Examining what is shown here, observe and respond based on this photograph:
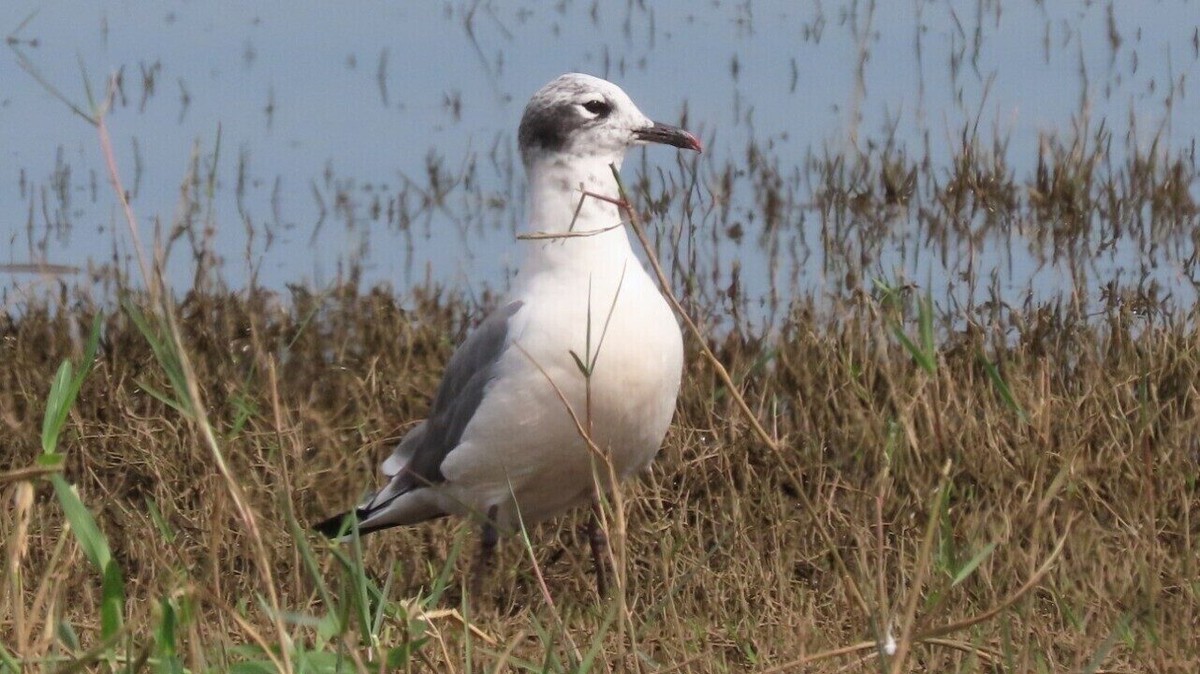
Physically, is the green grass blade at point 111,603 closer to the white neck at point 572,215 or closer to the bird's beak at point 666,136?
the white neck at point 572,215

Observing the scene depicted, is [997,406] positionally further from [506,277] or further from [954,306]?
[506,277]

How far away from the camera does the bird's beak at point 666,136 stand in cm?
531

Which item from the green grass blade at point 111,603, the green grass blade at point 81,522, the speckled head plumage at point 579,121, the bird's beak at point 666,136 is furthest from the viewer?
the bird's beak at point 666,136

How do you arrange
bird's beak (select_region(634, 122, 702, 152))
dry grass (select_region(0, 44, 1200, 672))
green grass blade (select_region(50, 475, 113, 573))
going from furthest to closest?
bird's beak (select_region(634, 122, 702, 152)) < dry grass (select_region(0, 44, 1200, 672)) < green grass blade (select_region(50, 475, 113, 573))

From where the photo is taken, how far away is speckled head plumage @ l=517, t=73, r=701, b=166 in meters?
5.14

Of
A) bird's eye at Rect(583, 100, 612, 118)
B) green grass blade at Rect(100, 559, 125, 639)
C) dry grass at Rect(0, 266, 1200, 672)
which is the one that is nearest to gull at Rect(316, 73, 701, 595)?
bird's eye at Rect(583, 100, 612, 118)

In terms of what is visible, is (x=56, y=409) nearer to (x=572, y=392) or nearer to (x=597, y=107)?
(x=572, y=392)

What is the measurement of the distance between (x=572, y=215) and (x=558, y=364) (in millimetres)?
573

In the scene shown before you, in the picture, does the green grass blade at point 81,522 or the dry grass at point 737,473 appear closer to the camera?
the green grass blade at point 81,522

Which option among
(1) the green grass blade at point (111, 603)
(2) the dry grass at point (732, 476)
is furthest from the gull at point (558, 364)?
(1) the green grass blade at point (111, 603)

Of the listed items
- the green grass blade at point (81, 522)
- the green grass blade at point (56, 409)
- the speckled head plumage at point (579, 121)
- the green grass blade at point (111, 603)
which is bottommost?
the green grass blade at point (111, 603)

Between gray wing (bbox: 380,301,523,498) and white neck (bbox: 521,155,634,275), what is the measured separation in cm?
17

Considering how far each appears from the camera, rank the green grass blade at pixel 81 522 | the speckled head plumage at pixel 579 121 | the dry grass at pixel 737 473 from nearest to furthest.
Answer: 1. the green grass blade at pixel 81 522
2. the dry grass at pixel 737 473
3. the speckled head plumage at pixel 579 121

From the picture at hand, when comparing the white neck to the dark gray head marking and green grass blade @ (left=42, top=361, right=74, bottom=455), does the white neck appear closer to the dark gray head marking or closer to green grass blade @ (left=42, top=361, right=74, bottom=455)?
the dark gray head marking
